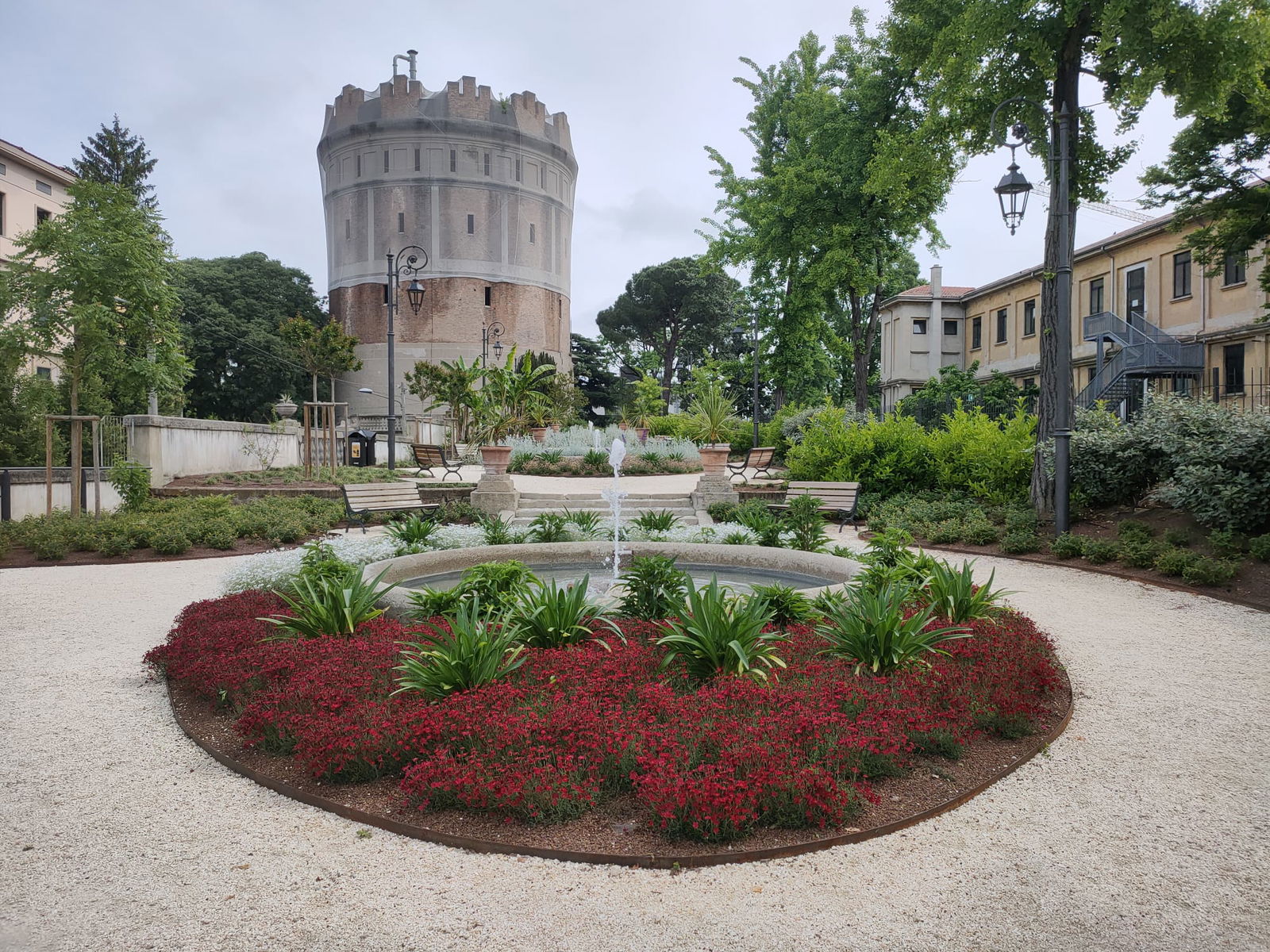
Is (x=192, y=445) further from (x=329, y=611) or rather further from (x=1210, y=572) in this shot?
(x=1210, y=572)

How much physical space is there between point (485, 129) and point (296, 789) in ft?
195

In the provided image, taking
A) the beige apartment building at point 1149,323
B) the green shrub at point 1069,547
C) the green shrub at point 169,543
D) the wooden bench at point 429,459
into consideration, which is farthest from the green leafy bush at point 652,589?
the beige apartment building at point 1149,323

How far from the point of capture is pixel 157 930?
2596mm

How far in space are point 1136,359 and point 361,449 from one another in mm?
27188

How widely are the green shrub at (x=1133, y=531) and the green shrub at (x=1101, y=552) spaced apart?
0.66 feet

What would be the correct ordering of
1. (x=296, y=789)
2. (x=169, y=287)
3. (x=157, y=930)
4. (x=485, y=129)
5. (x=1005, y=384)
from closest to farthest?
1. (x=157, y=930)
2. (x=296, y=789)
3. (x=169, y=287)
4. (x=1005, y=384)
5. (x=485, y=129)

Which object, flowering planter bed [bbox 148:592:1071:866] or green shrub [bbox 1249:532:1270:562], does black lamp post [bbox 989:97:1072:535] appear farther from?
flowering planter bed [bbox 148:592:1071:866]

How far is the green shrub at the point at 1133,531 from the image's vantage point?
9.86 meters

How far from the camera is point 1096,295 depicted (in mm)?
29203

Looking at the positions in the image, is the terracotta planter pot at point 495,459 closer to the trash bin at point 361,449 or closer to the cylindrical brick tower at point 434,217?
the trash bin at point 361,449

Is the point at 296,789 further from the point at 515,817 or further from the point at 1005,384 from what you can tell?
the point at 1005,384

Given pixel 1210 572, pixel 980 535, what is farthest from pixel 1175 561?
pixel 980 535

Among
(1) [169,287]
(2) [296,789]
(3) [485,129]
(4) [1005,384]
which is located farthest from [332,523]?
(3) [485,129]

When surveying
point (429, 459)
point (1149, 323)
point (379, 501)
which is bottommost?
point (379, 501)
